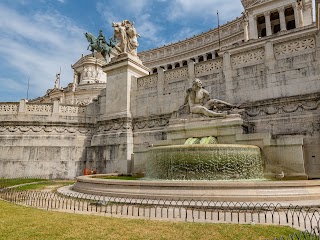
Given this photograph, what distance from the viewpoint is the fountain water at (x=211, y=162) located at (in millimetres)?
10617

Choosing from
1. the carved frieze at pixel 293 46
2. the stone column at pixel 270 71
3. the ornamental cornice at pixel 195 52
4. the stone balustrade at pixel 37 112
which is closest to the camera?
the carved frieze at pixel 293 46

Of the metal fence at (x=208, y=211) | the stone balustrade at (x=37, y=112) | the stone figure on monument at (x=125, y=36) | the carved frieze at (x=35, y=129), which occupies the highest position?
the stone figure on monument at (x=125, y=36)

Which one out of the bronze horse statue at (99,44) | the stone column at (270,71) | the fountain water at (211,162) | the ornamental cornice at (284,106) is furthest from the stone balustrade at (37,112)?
the bronze horse statue at (99,44)

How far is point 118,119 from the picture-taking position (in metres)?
19.6

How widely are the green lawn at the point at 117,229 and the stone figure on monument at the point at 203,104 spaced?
31.8 feet

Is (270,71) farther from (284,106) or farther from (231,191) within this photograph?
(231,191)

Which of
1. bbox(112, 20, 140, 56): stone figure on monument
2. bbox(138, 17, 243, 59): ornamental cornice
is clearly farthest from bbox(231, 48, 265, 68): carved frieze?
bbox(138, 17, 243, 59): ornamental cornice

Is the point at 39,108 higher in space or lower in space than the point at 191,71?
lower

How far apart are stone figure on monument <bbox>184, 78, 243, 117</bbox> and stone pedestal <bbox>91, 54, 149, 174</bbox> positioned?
6.01 metres

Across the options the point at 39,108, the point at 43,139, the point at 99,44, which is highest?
the point at 99,44

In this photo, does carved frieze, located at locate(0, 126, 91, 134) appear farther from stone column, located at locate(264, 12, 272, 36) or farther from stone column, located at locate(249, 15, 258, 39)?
stone column, located at locate(264, 12, 272, 36)

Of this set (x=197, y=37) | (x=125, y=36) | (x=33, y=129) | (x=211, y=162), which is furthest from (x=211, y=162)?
(x=197, y=37)

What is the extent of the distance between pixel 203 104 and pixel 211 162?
5.67m

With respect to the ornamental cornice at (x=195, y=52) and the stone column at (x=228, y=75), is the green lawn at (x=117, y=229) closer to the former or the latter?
the stone column at (x=228, y=75)
